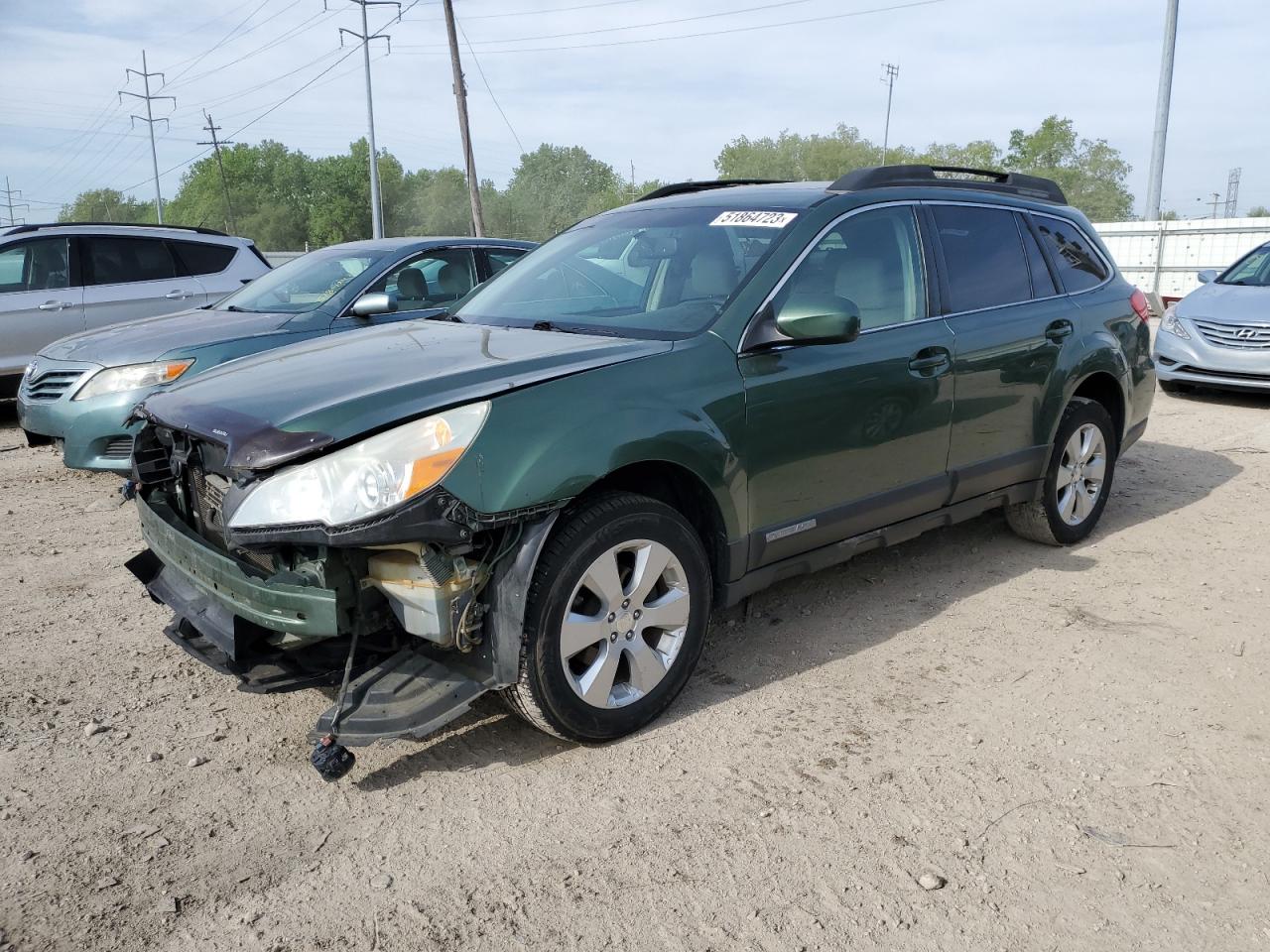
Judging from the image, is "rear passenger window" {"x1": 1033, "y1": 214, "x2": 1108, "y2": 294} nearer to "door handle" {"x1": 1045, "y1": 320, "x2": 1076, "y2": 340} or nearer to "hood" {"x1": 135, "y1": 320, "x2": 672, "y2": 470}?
A: "door handle" {"x1": 1045, "y1": 320, "x2": 1076, "y2": 340}

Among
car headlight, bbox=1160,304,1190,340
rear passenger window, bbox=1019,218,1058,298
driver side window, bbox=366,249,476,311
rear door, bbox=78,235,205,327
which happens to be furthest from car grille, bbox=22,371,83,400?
car headlight, bbox=1160,304,1190,340

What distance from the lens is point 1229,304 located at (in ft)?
31.8

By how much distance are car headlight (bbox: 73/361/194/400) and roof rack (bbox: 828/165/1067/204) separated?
4.17 metres

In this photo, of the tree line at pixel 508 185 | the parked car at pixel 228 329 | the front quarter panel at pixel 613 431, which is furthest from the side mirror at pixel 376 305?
the tree line at pixel 508 185

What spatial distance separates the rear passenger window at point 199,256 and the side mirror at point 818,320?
24.6ft

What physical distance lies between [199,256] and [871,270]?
739cm

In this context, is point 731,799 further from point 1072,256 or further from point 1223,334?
point 1223,334

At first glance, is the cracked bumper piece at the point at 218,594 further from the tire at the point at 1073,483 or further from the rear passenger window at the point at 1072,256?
the rear passenger window at the point at 1072,256

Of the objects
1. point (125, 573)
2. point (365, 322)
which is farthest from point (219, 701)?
point (365, 322)

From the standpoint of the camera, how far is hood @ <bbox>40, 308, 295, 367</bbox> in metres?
6.16

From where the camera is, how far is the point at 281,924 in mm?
2381

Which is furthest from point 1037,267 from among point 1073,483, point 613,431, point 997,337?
point 613,431

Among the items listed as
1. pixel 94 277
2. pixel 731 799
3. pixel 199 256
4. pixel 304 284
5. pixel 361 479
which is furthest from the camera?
pixel 199 256

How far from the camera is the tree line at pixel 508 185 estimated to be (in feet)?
221
